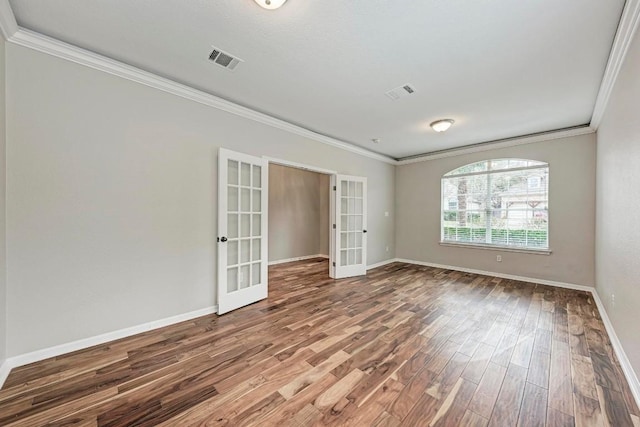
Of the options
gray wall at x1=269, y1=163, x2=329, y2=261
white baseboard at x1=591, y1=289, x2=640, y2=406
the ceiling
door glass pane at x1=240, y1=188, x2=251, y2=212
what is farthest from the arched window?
door glass pane at x1=240, y1=188, x2=251, y2=212

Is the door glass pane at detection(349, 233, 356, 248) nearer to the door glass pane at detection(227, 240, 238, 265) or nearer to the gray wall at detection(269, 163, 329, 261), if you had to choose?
the gray wall at detection(269, 163, 329, 261)

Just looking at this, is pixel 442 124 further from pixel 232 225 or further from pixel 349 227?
pixel 232 225

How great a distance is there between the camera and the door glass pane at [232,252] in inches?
129

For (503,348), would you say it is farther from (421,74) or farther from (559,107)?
(559,107)

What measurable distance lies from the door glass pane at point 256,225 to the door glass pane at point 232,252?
319 mm

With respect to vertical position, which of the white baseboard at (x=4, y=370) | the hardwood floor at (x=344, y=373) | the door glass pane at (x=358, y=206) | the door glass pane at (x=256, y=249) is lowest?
the hardwood floor at (x=344, y=373)

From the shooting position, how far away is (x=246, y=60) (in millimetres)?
2424

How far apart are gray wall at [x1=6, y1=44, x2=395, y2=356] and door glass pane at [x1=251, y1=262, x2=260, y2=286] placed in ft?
1.78

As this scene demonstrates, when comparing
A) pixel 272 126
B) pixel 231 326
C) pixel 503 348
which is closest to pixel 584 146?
pixel 503 348

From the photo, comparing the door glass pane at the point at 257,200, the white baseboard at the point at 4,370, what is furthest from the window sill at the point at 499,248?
the white baseboard at the point at 4,370

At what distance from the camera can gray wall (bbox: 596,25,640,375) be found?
1.85m

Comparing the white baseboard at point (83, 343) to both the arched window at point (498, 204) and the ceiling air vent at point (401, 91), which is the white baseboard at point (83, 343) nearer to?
the ceiling air vent at point (401, 91)

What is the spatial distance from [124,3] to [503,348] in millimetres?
4343

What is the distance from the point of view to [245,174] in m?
3.44
